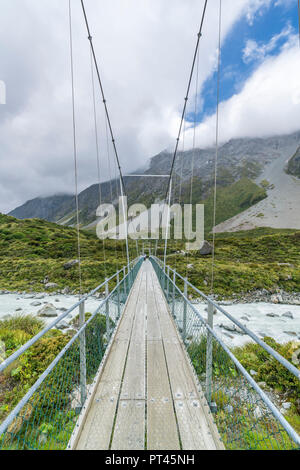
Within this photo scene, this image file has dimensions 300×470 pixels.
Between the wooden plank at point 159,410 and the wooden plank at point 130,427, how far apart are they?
0.06 metres

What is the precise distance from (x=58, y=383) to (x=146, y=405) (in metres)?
1.80

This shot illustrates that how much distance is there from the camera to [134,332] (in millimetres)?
→ 3953

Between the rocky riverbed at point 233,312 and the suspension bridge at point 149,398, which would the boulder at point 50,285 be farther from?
the suspension bridge at point 149,398

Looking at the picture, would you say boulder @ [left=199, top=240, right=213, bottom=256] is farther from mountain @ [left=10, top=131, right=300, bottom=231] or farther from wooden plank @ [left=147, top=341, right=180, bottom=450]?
mountain @ [left=10, top=131, right=300, bottom=231]

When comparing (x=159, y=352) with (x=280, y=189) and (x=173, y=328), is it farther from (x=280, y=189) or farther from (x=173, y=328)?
(x=280, y=189)

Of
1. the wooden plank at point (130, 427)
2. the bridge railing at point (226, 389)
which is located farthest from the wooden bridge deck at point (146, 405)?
the bridge railing at point (226, 389)

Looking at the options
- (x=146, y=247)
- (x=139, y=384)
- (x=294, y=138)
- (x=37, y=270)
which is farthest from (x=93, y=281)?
(x=294, y=138)

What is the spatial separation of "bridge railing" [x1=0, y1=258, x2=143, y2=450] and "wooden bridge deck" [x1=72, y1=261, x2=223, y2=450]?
0.61 feet

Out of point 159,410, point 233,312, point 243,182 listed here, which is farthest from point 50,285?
point 243,182

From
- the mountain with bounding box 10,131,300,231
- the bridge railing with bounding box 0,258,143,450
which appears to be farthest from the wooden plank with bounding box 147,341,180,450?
the mountain with bounding box 10,131,300,231

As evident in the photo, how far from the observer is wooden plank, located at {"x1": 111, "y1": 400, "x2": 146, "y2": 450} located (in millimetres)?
1654

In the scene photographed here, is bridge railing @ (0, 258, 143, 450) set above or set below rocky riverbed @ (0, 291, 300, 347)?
above

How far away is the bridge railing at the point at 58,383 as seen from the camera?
149 centimetres
